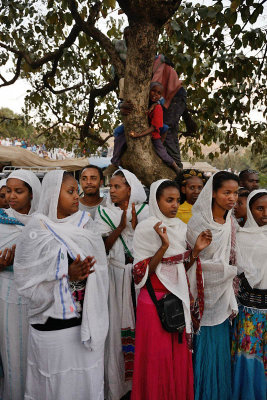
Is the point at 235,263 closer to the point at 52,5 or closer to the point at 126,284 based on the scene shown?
the point at 126,284

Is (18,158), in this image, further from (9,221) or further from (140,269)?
(140,269)

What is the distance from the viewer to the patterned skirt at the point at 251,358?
236 cm

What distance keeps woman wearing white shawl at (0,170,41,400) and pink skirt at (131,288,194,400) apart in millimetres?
895

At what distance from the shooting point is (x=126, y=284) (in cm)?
270

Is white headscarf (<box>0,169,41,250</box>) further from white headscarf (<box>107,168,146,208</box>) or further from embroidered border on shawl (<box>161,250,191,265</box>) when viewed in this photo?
embroidered border on shawl (<box>161,250,191,265</box>)

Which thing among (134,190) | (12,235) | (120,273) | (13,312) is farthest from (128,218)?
(13,312)

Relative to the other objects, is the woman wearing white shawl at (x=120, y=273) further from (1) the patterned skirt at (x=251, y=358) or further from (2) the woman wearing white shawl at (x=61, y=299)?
(1) the patterned skirt at (x=251, y=358)

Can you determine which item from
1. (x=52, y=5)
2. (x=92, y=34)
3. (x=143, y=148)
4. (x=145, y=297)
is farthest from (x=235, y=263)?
(x=52, y=5)

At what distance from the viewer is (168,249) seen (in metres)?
2.31

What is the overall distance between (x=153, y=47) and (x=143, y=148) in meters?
0.99

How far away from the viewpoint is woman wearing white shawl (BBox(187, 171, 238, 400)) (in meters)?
2.38

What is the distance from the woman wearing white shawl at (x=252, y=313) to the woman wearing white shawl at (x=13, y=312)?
5.52 feet

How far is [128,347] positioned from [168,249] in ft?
3.40

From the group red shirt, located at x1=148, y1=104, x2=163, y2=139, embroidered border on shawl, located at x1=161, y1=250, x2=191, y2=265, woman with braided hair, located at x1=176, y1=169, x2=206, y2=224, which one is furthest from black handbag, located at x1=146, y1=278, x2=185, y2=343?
red shirt, located at x1=148, y1=104, x2=163, y2=139
